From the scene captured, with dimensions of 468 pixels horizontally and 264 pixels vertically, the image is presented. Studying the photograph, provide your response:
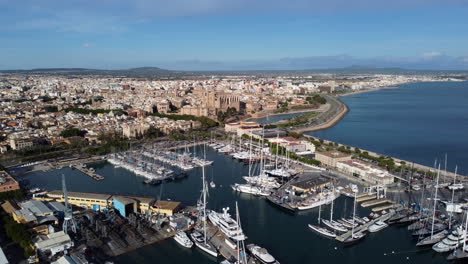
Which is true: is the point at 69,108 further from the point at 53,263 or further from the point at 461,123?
the point at 461,123

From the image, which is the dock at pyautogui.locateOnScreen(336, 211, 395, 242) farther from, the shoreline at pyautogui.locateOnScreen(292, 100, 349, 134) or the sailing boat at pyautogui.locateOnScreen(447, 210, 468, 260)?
the shoreline at pyautogui.locateOnScreen(292, 100, 349, 134)

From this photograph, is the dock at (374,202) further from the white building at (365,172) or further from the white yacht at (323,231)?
the white yacht at (323,231)

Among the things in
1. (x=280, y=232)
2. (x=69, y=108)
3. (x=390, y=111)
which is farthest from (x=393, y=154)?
(x=69, y=108)

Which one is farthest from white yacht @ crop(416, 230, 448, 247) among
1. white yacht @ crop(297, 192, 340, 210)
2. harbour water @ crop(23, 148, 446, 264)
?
white yacht @ crop(297, 192, 340, 210)

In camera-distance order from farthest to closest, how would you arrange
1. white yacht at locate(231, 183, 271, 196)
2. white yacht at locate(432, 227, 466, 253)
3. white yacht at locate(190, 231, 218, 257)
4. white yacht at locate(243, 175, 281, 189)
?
white yacht at locate(243, 175, 281, 189) < white yacht at locate(231, 183, 271, 196) < white yacht at locate(432, 227, 466, 253) < white yacht at locate(190, 231, 218, 257)

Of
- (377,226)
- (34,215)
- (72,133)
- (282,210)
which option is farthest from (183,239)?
(72,133)

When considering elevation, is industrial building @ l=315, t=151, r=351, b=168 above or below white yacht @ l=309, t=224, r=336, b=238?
above

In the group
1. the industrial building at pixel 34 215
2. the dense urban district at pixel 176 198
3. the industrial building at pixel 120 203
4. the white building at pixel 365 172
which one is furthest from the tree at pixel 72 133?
the white building at pixel 365 172

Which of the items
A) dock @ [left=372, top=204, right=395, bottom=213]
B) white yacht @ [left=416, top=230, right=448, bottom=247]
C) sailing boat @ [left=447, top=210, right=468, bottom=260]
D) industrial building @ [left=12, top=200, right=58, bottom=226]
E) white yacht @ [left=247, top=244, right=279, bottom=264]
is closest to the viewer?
white yacht @ [left=247, top=244, right=279, bottom=264]
